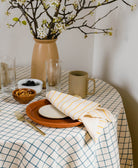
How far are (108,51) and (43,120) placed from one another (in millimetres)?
821

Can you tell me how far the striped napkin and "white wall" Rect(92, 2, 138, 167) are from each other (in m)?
0.41

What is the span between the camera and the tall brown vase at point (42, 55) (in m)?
1.33

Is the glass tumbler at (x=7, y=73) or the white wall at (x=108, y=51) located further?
the white wall at (x=108, y=51)

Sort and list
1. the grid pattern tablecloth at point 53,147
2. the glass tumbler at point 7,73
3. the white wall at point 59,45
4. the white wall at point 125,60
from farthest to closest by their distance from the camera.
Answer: the white wall at point 59,45
the white wall at point 125,60
the glass tumbler at point 7,73
the grid pattern tablecloth at point 53,147

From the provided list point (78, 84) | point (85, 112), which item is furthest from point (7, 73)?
point (85, 112)

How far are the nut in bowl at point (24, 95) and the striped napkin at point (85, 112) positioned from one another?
0.09m

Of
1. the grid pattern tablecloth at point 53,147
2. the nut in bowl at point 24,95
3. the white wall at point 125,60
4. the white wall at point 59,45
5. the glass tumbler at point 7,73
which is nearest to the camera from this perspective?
the grid pattern tablecloth at point 53,147

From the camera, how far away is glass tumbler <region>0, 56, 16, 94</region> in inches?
49.6

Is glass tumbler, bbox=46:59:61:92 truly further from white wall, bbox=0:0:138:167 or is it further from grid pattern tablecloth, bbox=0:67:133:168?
white wall, bbox=0:0:138:167

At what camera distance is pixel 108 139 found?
100 centimetres

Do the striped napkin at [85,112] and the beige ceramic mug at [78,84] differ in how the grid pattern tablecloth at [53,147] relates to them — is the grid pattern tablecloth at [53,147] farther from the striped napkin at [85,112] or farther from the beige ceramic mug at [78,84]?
the beige ceramic mug at [78,84]

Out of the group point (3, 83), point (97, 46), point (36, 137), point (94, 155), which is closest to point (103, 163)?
point (94, 155)

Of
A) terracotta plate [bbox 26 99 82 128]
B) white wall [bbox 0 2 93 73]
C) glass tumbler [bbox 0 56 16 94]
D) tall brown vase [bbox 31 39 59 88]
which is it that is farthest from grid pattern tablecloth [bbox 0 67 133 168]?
white wall [bbox 0 2 93 73]

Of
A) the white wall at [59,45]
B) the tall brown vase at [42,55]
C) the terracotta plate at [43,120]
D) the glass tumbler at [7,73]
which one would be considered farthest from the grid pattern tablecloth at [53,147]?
the white wall at [59,45]
